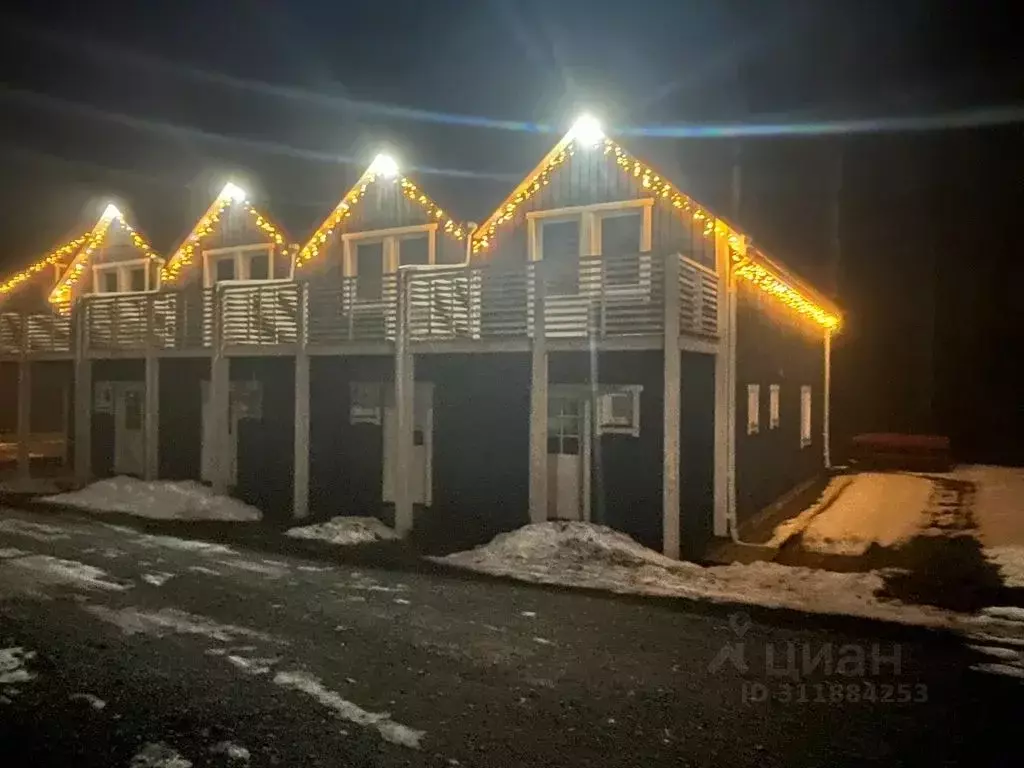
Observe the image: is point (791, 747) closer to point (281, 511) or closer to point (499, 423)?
point (499, 423)

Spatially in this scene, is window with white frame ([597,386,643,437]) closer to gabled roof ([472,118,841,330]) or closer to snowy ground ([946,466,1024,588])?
gabled roof ([472,118,841,330])

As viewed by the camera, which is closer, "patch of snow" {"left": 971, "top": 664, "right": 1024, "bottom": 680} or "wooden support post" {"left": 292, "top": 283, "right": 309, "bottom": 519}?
"patch of snow" {"left": 971, "top": 664, "right": 1024, "bottom": 680}

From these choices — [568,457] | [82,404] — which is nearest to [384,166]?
[568,457]

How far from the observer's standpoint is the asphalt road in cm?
571

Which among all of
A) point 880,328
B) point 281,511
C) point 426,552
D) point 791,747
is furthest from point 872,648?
point 880,328

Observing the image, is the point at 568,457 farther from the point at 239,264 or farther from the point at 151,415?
the point at 239,264

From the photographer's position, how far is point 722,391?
14.3 m

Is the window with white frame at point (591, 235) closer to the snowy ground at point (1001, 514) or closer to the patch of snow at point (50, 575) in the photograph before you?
the snowy ground at point (1001, 514)

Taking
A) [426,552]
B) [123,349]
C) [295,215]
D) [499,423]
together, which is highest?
[295,215]

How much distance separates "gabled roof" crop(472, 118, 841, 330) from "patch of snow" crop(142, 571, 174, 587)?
8549 mm

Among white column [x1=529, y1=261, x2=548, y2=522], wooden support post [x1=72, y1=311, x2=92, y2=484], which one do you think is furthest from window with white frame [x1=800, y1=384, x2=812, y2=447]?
wooden support post [x1=72, y1=311, x2=92, y2=484]

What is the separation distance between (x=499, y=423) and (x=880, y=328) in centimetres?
2204

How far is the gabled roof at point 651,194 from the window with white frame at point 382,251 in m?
1.74

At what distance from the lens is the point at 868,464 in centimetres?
2636
